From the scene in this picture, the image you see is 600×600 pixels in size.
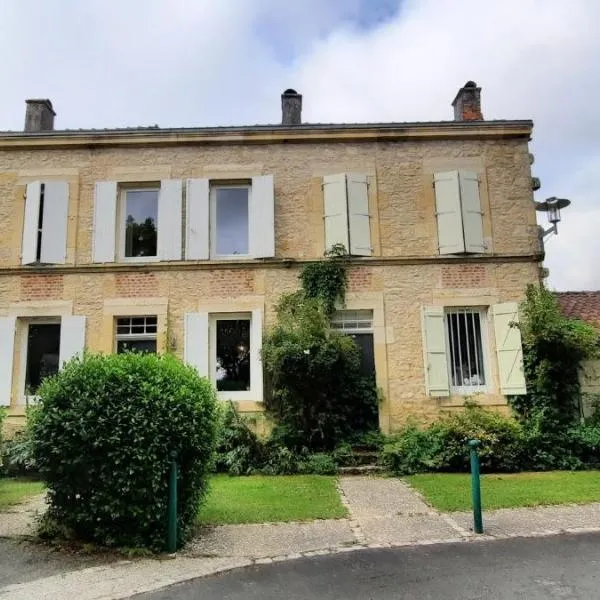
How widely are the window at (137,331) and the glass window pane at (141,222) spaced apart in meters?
1.40

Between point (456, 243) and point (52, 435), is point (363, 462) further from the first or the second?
point (52, 435)

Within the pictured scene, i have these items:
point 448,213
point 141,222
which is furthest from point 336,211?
point 141,222

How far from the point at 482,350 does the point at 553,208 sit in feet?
11.4

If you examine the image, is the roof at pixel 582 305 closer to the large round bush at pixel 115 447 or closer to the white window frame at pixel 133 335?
the white window frame at pixel 133 335

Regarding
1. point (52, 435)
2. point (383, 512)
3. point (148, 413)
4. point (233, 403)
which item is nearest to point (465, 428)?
point (383, 512)

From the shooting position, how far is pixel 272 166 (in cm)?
1190

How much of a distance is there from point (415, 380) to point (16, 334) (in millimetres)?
7828

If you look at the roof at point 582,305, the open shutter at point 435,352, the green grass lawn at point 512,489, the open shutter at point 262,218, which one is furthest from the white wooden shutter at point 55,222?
the roof at point 582,305

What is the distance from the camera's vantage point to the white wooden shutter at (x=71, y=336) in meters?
11.0

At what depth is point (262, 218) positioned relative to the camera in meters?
11.5

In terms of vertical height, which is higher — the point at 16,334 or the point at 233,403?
the point at 16,334

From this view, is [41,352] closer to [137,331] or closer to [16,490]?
[137,331]

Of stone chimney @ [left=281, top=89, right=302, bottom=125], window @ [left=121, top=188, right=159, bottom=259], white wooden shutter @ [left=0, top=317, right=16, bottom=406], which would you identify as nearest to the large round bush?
white wooden shutter @ [left=0, top=317, right=16, bottom=406]

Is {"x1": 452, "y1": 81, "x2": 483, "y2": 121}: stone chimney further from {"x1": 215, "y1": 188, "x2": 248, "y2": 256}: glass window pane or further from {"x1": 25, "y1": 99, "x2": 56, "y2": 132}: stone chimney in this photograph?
{"x1": 25, "y1": 99, "x2": 56, "y2": 132}: stone chimney
